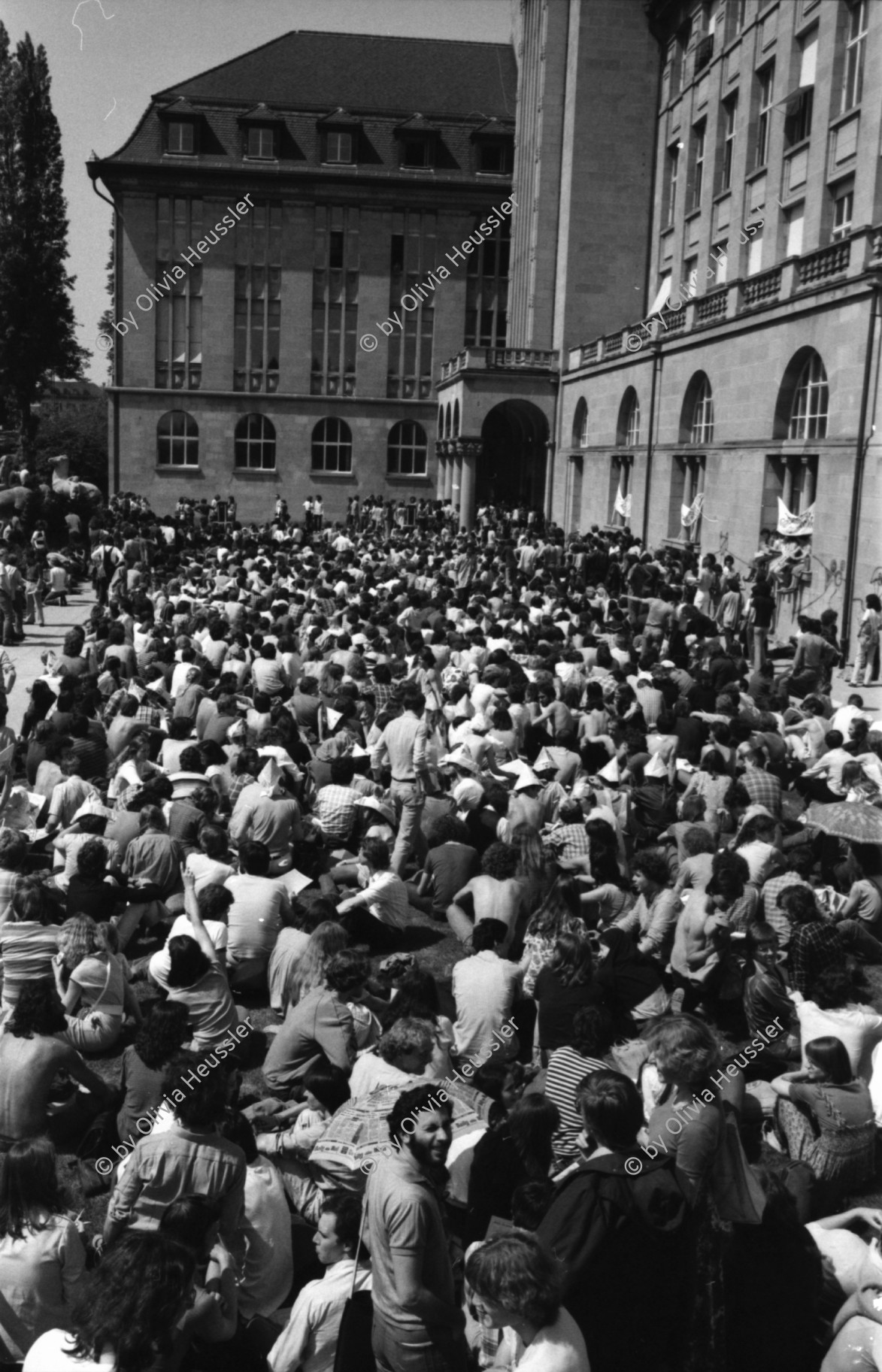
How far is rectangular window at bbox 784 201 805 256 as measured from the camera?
30.6 m

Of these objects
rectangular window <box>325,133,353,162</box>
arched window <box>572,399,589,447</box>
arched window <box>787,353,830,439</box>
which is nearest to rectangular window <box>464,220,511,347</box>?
rectangular window <box>325,133,353,162</box>

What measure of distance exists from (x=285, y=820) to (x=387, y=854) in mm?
1189

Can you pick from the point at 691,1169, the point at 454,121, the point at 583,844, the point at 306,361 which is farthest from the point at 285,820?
the point at 454,121

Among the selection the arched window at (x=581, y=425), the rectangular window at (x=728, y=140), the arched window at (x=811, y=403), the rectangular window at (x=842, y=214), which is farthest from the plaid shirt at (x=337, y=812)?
the arched window at (x=581, y=425)

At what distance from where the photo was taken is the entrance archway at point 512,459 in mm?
48156

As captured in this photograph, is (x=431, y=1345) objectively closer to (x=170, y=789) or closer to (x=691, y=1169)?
(x=691, y=1169)

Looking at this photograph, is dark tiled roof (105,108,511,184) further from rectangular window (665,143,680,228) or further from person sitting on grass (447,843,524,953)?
person sitting on grass (447,843,524,953)

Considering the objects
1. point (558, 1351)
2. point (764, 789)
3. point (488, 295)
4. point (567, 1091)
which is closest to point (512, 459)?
point (488, 295)

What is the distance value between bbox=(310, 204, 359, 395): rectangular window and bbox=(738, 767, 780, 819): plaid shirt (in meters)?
45.0

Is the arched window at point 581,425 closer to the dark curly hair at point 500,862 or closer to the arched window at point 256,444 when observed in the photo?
the arched window at point 256,444

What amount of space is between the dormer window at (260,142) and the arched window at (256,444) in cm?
1042

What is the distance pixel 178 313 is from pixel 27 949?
1944 inches

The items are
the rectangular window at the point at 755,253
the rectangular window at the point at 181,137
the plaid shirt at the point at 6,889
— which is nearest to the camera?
the plaid shirt at the point at 6,889

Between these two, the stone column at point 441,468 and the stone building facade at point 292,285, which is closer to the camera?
the stone column at point 441,468
